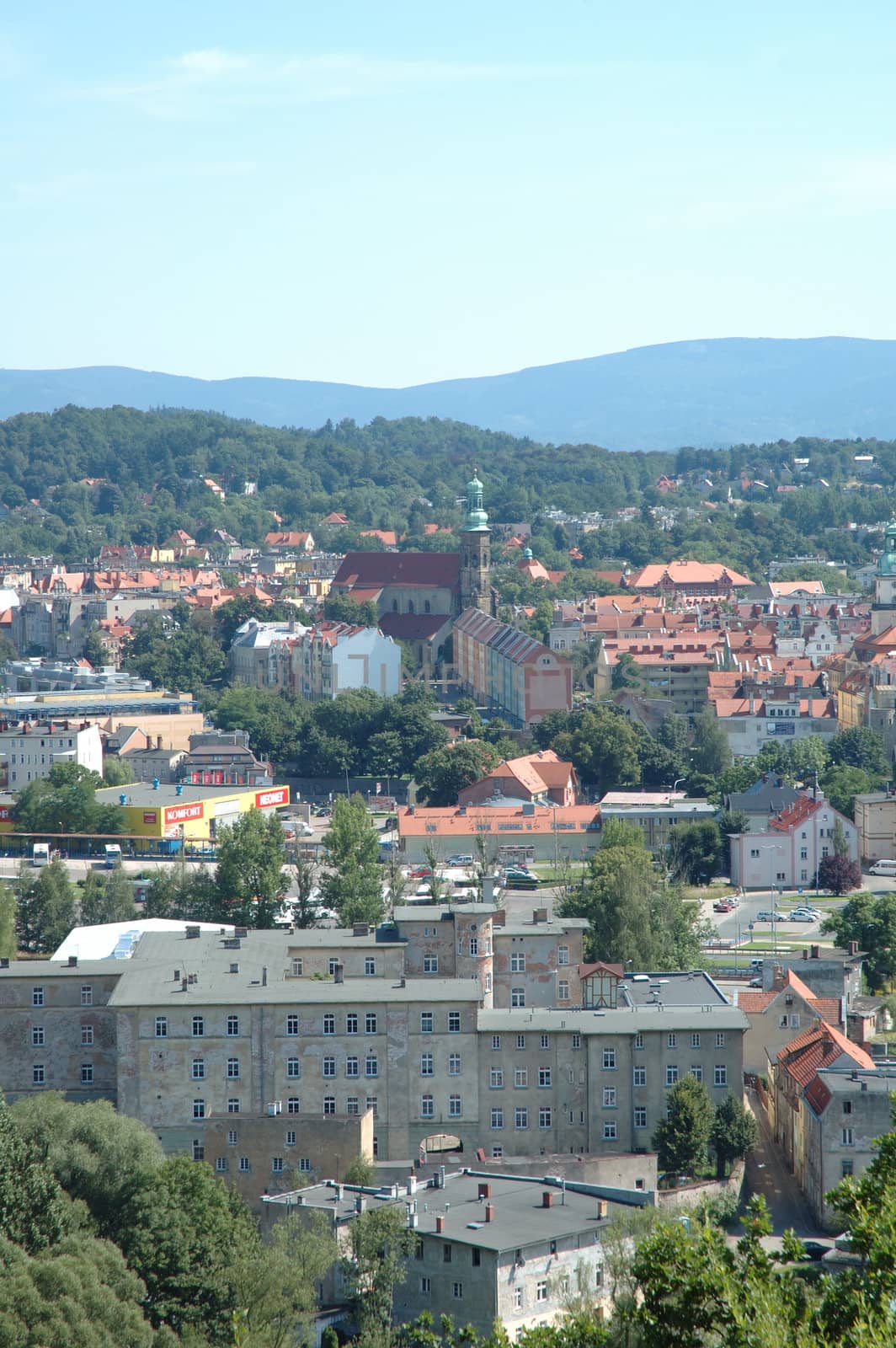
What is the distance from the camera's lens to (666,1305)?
19453 mm

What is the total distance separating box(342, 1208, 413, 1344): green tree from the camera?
27.9 metres

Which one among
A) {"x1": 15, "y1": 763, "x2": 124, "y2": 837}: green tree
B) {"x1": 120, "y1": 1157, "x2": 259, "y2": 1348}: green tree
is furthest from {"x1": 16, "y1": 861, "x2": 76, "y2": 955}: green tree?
{"x1": 120, "y1": 1157, "x2": 259, "y2": 1348}: green tree

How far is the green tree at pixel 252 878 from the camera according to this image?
50.1 metres

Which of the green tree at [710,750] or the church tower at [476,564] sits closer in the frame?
the green tree at [710,750]

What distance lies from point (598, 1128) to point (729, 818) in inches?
1053

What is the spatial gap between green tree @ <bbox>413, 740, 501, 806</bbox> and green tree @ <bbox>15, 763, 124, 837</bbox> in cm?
908

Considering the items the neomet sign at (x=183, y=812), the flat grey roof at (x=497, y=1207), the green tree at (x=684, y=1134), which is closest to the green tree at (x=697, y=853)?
the neomet sign at (x=183, y=812)

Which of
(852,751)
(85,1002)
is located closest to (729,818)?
(852,751)

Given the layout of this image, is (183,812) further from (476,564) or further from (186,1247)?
(476,564)

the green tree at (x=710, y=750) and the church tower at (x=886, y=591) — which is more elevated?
the church tower at (x=886, y=591)

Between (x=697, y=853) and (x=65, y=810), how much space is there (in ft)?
58.2

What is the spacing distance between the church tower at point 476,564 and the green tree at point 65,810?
36.7 metres

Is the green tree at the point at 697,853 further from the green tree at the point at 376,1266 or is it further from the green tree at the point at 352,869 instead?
the green tree at the point at 376,1266

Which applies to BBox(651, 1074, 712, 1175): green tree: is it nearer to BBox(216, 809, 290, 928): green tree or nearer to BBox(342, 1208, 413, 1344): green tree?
BBox(342, 1208, 413, 1344): green tree
